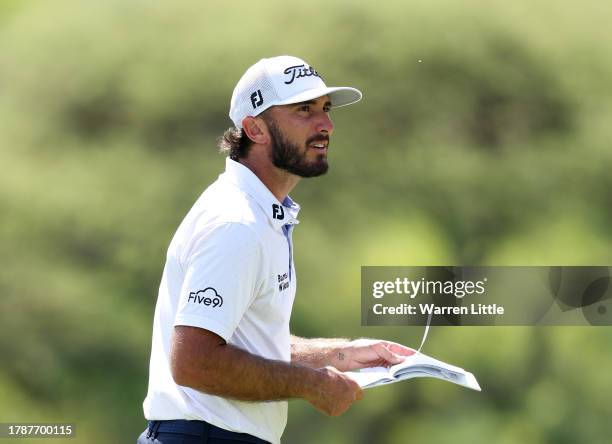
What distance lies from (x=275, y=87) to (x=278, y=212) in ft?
0.99

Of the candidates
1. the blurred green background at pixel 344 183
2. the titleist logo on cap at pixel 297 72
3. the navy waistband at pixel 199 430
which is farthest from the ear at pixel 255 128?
the blurred green background at pixel 344 183

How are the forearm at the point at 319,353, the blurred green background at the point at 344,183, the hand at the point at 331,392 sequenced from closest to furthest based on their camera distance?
the hand at the point at 331,392
the forearm at the point at 319,353
the blurred green background at the point at 344,183

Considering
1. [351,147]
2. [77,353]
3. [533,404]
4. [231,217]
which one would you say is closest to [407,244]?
[351,147]

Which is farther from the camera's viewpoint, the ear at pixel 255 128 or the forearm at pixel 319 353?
the forearm at pixel 319 353

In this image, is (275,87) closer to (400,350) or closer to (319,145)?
(319,145)

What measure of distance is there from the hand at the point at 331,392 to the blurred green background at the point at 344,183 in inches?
54.7

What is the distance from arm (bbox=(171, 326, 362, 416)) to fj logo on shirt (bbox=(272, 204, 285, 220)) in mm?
289

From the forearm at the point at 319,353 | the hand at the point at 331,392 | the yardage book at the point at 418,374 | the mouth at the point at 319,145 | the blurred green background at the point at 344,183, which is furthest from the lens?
the blurred green background at the point at 344,183

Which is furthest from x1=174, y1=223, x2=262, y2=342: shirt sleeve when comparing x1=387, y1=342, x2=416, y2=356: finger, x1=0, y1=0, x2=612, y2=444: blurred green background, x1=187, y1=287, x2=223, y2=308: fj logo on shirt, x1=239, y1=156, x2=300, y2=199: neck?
x1=0, y1=0, x2=612, y2=444: blurred green background

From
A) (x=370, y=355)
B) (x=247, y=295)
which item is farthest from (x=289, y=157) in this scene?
(x=370, y=355)

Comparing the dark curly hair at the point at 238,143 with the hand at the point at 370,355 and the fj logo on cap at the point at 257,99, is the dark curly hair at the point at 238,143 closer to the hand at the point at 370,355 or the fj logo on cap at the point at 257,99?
the fj logo on cap at the point at 257,99

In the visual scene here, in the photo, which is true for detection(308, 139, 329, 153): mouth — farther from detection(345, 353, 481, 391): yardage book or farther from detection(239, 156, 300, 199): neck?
detection(345, 353, 481, 391): yardage book

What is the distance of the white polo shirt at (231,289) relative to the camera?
169cm

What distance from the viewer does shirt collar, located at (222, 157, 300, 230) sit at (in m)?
1.87
